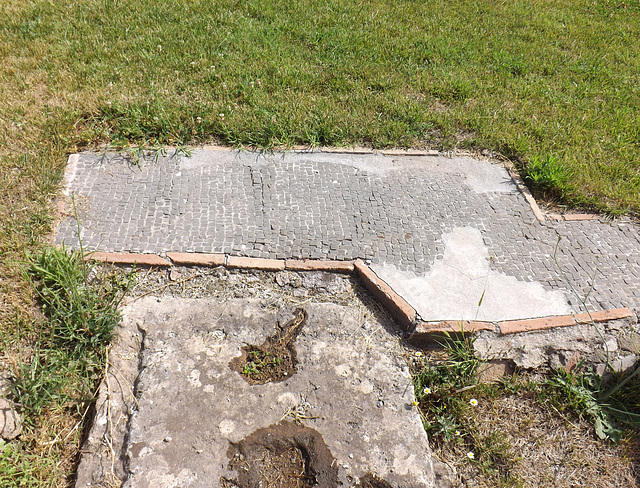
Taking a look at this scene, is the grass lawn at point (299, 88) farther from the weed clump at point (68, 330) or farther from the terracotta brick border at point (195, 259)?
the terracotta brick border at point (195, 259)

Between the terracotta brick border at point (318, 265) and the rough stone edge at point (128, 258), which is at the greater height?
the terracotta brick border at point (318, 265)

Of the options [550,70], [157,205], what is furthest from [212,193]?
[550,70]

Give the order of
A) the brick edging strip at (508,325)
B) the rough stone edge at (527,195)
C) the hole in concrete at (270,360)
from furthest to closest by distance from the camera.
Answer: the rough stone edge at (527,195)
the brick edging strip at (508,325)
the hole in concrete at (270,360)

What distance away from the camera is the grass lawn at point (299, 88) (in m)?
3.90

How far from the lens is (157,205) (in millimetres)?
3482

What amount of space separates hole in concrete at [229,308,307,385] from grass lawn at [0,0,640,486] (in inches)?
46.4

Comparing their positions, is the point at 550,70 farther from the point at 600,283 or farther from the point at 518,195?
the point at 600,283

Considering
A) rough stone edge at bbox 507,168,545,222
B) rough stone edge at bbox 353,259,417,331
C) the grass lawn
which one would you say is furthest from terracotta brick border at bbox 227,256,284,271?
rough stone edge at bbox 507,168,545,222

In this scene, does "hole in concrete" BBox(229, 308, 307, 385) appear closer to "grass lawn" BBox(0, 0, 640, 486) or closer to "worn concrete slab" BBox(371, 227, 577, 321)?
"worn concrete slab" BBox(371, 227, 577, 321)

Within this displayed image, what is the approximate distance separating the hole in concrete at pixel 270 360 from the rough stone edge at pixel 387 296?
566 mm

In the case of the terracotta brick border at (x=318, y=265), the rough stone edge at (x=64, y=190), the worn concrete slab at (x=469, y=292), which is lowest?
the rough stone edge at (x=64, y=190)

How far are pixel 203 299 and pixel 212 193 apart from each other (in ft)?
3.23

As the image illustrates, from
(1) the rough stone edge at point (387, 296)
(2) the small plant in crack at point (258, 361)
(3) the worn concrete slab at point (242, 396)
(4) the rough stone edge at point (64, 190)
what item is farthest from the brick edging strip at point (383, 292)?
(2) the small plant in crack at point (258, 361)

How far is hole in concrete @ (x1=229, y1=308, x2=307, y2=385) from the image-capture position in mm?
2629
